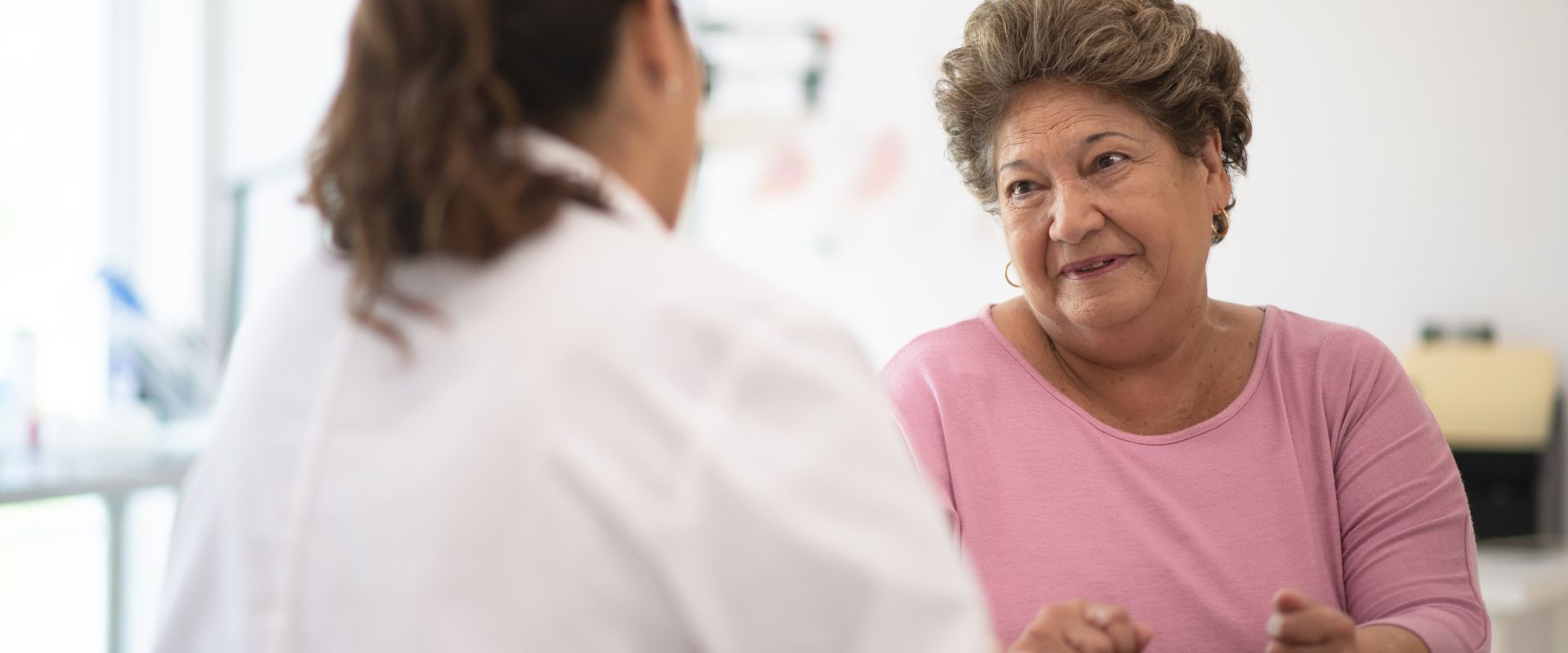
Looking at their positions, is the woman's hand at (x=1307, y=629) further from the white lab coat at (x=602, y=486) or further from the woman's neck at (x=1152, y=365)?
the white lab coat at (x=602, y=486)

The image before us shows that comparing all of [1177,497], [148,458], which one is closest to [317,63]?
[148,458]

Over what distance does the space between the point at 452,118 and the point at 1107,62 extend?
91 centimetres

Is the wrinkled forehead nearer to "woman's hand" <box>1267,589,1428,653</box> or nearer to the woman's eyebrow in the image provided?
the woman's eyebrow

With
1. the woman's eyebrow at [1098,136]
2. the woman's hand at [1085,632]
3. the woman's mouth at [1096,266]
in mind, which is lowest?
the woman's hand at [1085,632]

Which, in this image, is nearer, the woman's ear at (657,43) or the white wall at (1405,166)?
the woman's ear at (657,43)

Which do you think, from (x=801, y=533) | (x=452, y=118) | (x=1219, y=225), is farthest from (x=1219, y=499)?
(x=452, y=118)

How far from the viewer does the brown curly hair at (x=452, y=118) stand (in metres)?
0.71

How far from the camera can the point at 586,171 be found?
76cm

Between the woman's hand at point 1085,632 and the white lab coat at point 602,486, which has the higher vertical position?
the white lab coat at point 602,486

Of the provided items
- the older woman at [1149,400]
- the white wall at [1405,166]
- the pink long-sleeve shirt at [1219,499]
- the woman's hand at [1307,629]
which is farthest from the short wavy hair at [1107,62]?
the white wall at [1405,166]

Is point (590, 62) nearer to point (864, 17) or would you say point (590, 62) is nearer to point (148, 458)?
point (148, 458)

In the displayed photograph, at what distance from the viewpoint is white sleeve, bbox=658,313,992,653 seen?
0.66 metres

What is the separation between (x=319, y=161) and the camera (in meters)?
0.78

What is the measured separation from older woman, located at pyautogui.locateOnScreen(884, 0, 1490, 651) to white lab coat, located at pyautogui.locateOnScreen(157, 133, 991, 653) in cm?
69
